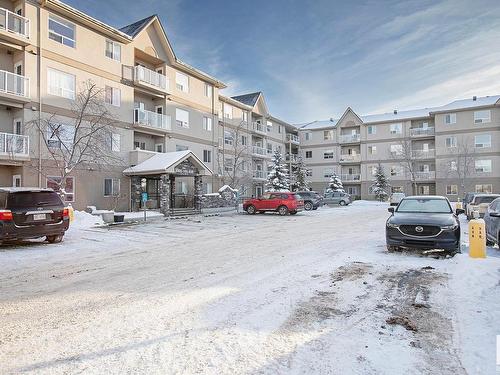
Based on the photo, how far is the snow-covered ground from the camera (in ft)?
12.0

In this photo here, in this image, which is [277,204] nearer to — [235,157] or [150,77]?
[235,157]

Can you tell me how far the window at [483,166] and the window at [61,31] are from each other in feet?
158

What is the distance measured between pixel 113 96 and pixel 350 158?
4026cm

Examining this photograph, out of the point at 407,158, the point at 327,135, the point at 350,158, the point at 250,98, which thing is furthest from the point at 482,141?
the point at 250,98

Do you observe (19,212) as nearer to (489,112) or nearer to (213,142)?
(213,142)

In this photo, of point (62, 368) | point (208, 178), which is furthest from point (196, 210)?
point (62, 368)

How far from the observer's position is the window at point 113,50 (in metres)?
24.8

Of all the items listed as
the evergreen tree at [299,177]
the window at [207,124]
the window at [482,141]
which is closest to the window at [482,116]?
the window at [482,141]

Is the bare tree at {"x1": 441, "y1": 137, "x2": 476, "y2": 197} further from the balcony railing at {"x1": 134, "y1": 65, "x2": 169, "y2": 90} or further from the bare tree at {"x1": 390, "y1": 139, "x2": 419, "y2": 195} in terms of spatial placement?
the balcony railing at {"x1": 134, "y1": 65, "x2": 169, "y2": 90}

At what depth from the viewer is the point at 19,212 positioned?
33.7 ft

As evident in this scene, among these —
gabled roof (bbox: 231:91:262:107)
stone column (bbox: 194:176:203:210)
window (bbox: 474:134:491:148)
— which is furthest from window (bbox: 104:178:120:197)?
window (bbox: 474:134:491:148)

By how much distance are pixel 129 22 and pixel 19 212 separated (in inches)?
975

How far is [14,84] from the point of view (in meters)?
18.9

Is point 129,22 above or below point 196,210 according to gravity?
above
